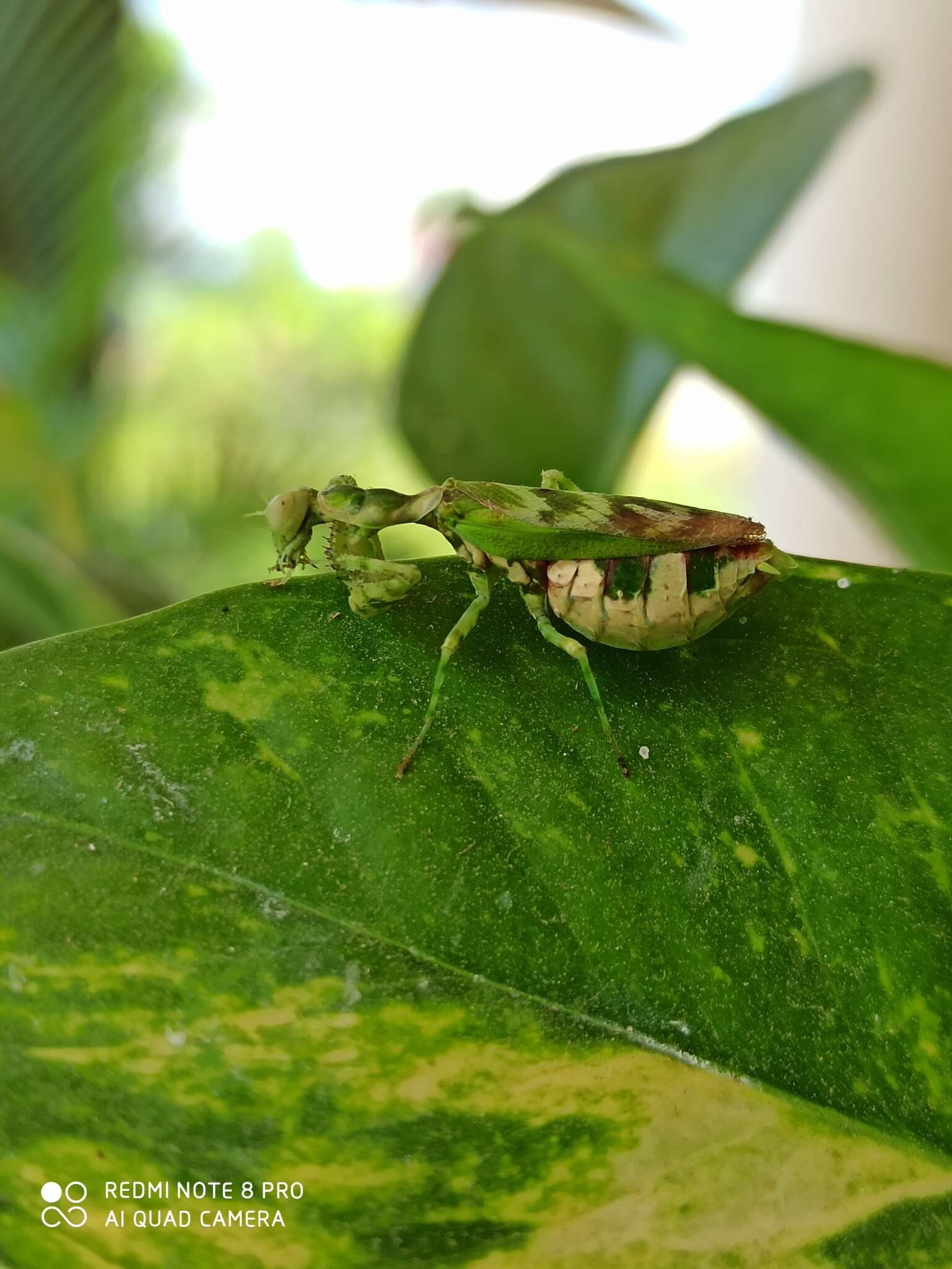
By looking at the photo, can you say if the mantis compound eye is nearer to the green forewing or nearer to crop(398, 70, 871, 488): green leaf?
the green forewing

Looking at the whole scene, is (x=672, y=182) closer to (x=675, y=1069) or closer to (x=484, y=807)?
(x=484, y=807)

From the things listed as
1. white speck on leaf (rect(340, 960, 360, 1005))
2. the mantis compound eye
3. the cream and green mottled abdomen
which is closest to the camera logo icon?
white speck on leaf (rect(340, 960, 360, 1005))

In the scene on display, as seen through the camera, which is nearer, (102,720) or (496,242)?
(102,720)

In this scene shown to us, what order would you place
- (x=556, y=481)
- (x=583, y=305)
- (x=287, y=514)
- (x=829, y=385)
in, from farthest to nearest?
(x=583, y=305), (x=556, y=481), (x=287, y=514), (x=829, y=385)

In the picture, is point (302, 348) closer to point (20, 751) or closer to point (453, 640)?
point (453, 640)

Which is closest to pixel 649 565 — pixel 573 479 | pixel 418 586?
pixel 418 586

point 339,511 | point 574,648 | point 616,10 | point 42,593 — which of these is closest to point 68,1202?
point 574,648
